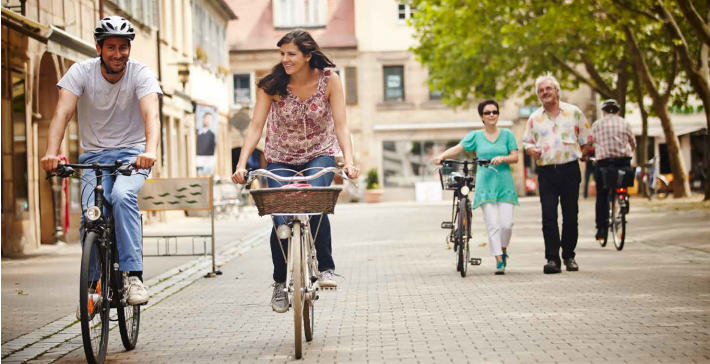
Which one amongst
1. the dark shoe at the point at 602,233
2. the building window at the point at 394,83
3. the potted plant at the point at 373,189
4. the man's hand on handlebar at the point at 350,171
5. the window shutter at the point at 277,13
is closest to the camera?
the man's hand on handlebar at the point at 350,171

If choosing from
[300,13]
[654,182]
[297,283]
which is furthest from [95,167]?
[300,13]

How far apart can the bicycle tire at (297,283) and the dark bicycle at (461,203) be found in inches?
194

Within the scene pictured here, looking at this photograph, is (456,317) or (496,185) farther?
(496,185)

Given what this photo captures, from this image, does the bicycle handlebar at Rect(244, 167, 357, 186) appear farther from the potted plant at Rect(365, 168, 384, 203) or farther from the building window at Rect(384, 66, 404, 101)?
the building window at Rect(384, 66, 404, 101)

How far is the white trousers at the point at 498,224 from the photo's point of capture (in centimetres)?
1138

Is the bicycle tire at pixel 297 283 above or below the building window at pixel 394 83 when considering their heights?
below

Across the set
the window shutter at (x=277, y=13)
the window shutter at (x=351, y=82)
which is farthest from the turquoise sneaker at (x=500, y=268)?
the window shutter at (x=277, y=13)

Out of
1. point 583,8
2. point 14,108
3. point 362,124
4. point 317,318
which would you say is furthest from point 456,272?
point 362,124

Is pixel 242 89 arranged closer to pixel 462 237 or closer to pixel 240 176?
pixel 462 237

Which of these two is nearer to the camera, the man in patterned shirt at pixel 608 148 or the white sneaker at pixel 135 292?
the white sneaker at pixel 135 292

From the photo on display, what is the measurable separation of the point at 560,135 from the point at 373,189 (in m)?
37.1

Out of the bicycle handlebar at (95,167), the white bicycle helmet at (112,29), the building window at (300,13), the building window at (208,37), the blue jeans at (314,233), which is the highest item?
A: the building window at (300,13)

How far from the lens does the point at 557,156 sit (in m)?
11.5

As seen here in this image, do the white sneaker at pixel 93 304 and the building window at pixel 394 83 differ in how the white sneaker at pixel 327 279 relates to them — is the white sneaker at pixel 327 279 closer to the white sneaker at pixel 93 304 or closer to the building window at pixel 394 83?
the white sneaker at pixel 93 304
